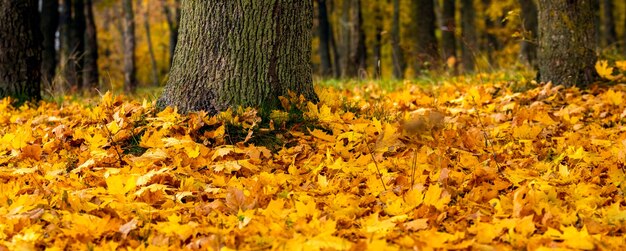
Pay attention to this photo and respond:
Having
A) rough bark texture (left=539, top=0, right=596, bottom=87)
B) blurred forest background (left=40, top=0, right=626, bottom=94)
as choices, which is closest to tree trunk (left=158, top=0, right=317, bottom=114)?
blurred forest background (left=40, top=0, right=626, bottom=94)

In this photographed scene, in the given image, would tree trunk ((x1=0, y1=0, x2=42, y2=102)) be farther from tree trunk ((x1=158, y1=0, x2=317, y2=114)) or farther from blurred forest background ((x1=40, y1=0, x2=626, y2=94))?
tree trunk ((x1=158, y1=0, x2=317, y2=114))

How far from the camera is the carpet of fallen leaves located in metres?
2.56

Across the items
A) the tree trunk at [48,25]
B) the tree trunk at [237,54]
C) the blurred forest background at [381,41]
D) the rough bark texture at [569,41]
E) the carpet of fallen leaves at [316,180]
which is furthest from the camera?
the tree trunk at [48,25]

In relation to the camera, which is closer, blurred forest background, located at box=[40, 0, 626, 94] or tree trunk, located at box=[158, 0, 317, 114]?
tree trunk, located at box=[158, 0, 317, 114]

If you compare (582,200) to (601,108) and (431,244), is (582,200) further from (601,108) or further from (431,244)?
(601,108)

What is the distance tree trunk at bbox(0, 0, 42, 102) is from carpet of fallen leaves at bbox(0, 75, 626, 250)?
5.44 feet

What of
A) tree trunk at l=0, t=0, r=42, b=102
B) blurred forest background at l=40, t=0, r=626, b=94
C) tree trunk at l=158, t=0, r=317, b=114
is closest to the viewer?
tree trunk at l=158, t=0, r=317, b=114

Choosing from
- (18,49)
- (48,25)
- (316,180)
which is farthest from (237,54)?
(48,25)

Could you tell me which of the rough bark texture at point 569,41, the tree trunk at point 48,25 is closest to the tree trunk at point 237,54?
the rough bark texture at point 569,41

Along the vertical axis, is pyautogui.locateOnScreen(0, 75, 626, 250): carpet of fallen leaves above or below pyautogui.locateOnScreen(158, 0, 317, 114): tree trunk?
below

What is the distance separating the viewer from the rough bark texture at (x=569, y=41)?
575 cm

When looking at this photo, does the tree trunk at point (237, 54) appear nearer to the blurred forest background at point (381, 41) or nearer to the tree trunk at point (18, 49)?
the blurred forest background at point (381, 41)

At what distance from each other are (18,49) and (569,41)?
5706mm

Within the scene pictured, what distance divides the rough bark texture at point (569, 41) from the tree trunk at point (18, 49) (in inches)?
213
